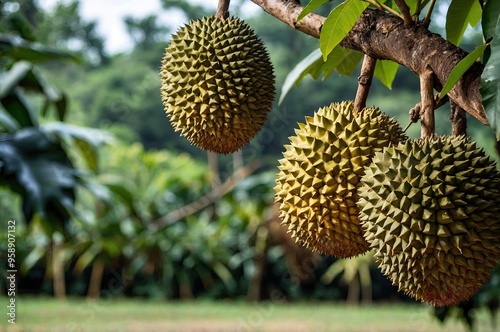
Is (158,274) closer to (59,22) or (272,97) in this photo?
(59,22)

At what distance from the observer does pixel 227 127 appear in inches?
29.9

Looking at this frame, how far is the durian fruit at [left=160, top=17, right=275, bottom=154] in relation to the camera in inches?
30.0

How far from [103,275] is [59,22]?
4.87 meters

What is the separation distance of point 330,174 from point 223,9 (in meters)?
0.27

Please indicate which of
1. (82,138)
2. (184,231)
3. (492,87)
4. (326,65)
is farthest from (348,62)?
(184,231)

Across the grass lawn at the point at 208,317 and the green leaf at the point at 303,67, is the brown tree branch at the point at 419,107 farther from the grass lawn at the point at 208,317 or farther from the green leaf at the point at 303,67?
the grass lawn at the point at 208,317

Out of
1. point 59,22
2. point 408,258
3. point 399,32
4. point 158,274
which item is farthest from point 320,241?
point 59,22

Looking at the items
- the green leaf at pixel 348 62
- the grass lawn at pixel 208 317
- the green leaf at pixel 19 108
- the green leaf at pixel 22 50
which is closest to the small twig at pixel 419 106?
the green leaf at pixel 348 62

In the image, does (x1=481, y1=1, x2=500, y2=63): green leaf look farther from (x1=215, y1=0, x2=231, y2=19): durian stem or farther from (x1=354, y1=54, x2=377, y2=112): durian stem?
(x1=215, y1=0, x2=231, y2=19): durian stem

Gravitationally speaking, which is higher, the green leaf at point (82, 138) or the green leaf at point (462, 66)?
the green leaf at point (82, 138)

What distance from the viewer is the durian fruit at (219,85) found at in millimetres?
761

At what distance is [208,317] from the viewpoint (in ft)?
18.8

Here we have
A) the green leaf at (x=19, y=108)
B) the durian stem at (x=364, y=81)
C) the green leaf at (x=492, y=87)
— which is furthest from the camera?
the green leaf at (x=19, y=108)

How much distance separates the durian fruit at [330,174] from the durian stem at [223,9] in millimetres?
188
